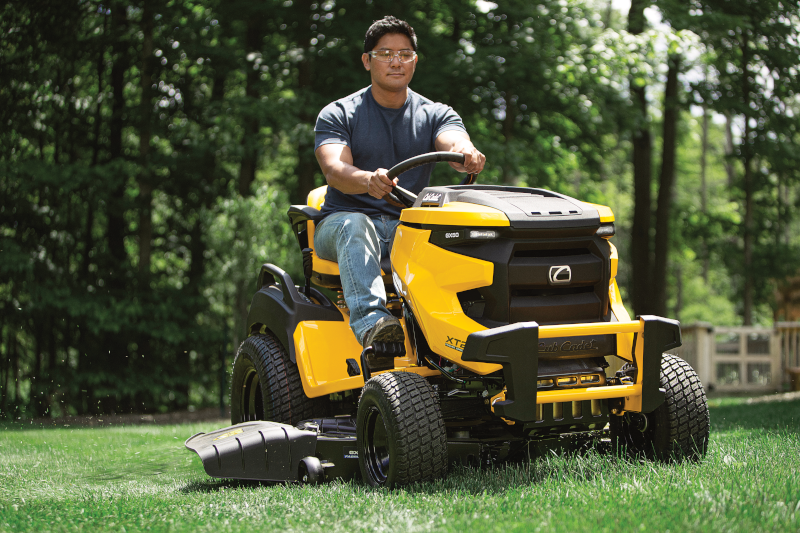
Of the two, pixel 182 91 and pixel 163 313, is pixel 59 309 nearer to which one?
pixel 163 313

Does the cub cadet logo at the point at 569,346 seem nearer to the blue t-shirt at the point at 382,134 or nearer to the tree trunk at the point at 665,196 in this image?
the blue t-shirt at the point at 382,134

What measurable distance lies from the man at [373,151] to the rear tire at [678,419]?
1.24 meters

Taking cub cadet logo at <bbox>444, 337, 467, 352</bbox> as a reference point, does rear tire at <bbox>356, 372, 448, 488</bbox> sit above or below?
below

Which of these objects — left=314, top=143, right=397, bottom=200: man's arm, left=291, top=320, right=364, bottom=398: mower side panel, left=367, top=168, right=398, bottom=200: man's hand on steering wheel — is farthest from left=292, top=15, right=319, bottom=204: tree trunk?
left=367, top=168, right=398, bottom=200: man's hand on steering wheel

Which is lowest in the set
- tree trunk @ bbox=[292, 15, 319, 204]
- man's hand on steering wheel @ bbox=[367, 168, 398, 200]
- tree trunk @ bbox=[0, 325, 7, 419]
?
tree trunk @ bbox=[0, 325, 7, 419]

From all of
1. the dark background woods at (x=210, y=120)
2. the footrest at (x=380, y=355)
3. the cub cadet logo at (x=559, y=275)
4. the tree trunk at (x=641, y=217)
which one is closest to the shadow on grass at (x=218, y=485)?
the footrest at (x=380, y=355)

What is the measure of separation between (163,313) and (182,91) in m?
3.94

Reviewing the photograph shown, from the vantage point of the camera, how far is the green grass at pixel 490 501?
7.95ft

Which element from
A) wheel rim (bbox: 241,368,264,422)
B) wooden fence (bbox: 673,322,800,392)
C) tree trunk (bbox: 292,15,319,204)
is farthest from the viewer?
wooden fence (bbox: 673,322,800,392)

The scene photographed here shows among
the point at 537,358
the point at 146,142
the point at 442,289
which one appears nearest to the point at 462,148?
the point at 442,289

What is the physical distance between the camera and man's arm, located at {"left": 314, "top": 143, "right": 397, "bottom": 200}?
12.0 ft

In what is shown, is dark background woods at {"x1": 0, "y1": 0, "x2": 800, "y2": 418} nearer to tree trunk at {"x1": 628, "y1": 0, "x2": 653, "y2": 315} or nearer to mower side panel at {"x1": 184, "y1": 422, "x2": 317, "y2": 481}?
tree trunk at {"x1": 628, "y1": 0, "x2": 653, "y2": 315}

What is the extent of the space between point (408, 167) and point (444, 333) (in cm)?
87

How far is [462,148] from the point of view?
3.99 m
